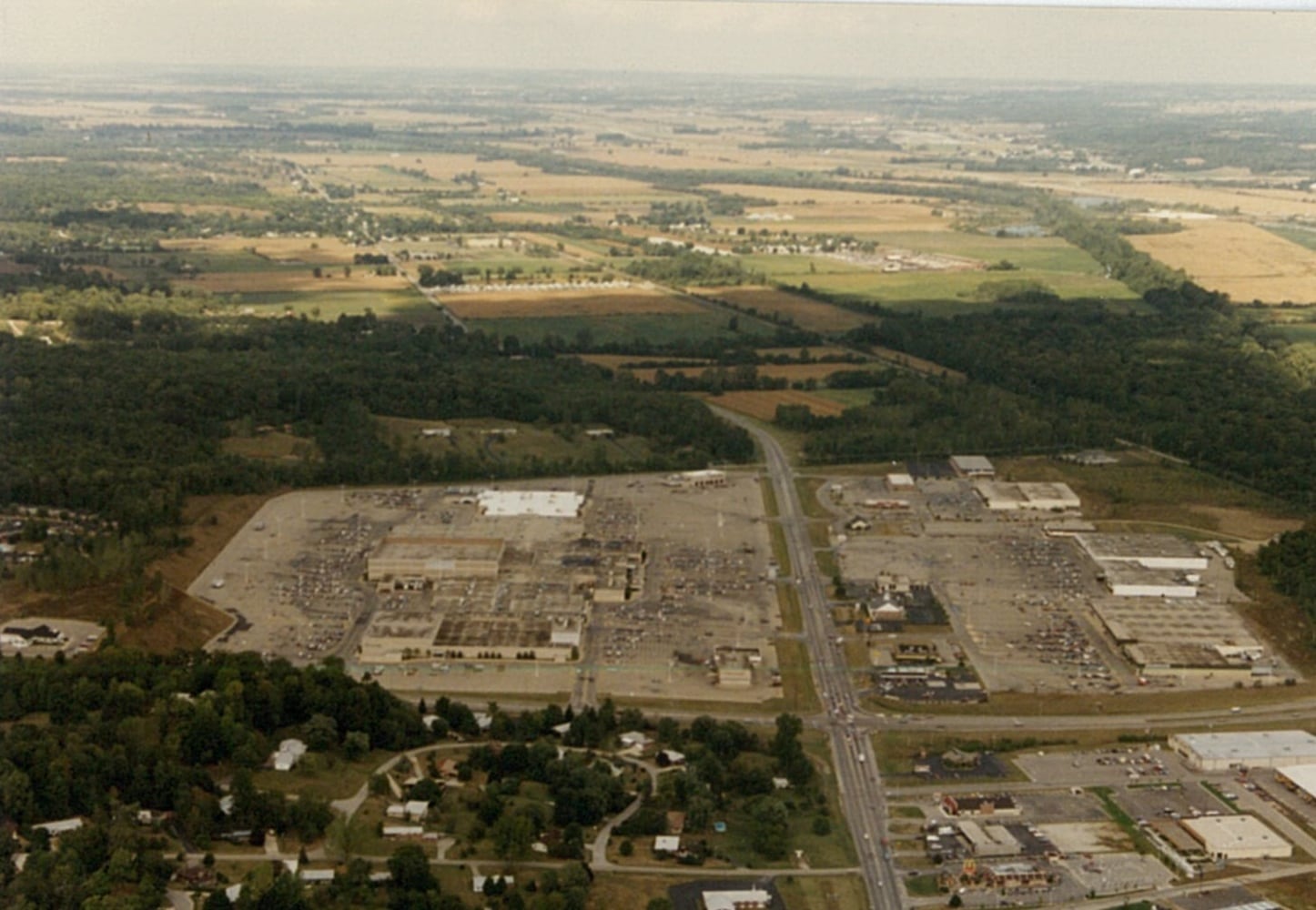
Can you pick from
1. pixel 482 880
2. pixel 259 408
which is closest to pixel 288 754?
pixel 482 880

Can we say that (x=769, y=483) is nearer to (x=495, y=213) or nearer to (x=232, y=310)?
(x=232, y=310)

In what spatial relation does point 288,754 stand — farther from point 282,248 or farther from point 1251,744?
point 282,248

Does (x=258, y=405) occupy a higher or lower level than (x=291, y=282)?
higher

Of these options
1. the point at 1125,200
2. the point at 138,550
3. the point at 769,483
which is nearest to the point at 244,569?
the point at 138,550

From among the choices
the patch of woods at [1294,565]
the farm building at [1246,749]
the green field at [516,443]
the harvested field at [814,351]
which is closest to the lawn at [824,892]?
the farm building at [1246,749]

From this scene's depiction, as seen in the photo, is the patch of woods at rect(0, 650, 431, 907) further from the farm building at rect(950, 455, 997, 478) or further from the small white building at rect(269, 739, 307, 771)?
the farm building at rect(950, 455, 997, 478)

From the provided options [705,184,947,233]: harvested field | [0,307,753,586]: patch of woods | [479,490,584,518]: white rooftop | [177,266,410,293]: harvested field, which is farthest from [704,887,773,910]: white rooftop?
[705,184,947,233]: harvested field
